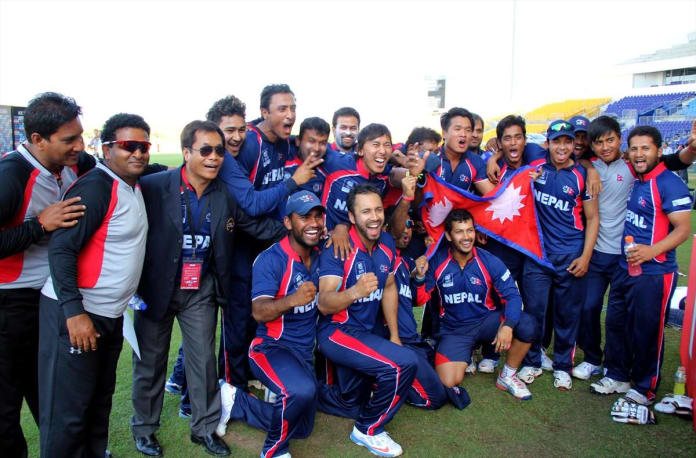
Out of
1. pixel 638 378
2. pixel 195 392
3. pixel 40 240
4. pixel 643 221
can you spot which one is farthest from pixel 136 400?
pixel 643 221

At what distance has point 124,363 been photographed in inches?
202

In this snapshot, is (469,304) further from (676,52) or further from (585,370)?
(676,52)

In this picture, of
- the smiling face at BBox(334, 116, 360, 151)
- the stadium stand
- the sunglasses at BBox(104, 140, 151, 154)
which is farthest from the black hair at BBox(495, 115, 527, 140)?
the stadium stand

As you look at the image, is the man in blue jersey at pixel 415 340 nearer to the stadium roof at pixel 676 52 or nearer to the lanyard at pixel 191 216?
the lanyard at pixel 191 216

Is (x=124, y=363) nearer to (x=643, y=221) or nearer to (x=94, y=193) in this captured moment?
(x=94, y=193)

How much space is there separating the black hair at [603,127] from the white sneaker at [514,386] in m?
2.37

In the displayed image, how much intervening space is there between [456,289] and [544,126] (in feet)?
132

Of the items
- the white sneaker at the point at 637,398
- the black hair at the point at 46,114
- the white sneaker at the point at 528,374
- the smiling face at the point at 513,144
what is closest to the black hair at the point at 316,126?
the smiling face at the point at 513,144

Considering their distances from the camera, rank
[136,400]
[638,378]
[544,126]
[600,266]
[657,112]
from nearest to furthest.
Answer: [136,400], [638,378], [600,266], [657,112], [544,126]

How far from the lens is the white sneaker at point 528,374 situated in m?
4.78

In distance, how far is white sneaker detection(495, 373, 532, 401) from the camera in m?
4.47

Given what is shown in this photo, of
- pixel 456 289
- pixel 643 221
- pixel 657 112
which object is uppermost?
pixel 657 112

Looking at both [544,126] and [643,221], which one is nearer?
[643,221]

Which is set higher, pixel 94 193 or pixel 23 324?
pixel 94 193
